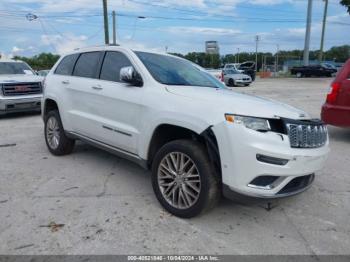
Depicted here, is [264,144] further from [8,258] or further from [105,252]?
[8,258]

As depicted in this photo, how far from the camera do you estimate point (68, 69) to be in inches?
220

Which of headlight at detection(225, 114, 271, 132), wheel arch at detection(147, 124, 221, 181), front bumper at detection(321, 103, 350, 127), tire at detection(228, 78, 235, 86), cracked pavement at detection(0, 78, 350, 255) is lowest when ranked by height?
tire at detection(228, 78, 235, 86)

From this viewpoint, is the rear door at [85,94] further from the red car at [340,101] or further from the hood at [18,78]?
the hood at [18,78]

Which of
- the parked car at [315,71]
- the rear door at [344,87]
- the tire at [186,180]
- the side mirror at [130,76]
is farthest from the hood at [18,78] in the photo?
the parked car at [315,71]

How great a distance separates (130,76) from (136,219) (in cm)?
160

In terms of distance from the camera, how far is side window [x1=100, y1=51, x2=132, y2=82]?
4422mm

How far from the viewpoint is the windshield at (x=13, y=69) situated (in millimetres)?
11180

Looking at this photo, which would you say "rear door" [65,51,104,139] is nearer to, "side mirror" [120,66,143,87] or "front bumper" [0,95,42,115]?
"side mirror" [120,66,143,87]

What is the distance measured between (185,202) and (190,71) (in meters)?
1.98

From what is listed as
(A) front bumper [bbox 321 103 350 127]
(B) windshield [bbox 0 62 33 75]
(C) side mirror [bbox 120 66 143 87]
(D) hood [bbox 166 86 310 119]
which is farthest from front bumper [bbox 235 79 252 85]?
(D) hood [bbox 166 86 310 119]

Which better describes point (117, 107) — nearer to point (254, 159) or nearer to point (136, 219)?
point (136, 219)

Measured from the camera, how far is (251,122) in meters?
3.06

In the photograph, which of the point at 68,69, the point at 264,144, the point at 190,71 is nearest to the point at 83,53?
the point at 68,69

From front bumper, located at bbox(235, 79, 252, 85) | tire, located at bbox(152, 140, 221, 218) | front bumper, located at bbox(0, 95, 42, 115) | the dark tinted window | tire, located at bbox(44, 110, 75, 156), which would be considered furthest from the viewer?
front bumper, located at bbox(235, 79, 252, 85)
